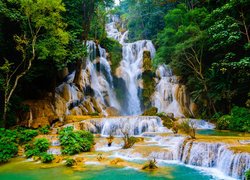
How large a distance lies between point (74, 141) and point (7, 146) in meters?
3.03

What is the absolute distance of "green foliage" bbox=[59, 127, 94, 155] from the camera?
39.3ft

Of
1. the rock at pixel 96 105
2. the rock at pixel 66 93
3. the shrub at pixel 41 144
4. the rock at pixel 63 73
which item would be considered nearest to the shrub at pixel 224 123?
the rock at pixel 96 105

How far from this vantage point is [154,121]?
16.8 meters

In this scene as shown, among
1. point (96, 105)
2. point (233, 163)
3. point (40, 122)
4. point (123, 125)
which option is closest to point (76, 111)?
point (96, 105)

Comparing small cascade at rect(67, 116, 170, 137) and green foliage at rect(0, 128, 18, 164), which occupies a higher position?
small cascade at rect(67, 116, 170, 137)

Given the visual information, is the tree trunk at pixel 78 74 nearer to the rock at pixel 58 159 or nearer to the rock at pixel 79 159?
the rock at pixel 58 159

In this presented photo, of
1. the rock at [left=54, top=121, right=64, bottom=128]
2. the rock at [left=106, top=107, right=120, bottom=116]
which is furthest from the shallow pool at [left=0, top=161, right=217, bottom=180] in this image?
the rock at [left=106, top=107, right=120, bottom=116]

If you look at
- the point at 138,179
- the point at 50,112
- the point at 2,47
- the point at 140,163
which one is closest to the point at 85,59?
the point at 50,112

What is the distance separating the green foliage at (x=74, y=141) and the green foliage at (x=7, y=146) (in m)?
2.19

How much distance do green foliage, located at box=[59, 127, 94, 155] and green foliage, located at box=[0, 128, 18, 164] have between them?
219 centimetres

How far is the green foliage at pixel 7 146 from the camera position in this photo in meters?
11.4

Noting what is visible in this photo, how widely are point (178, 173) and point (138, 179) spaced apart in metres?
1.52

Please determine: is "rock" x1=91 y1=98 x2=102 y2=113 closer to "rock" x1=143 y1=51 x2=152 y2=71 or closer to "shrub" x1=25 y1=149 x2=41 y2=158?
"rock" x1=143 y1=51 x2=152 y2=71

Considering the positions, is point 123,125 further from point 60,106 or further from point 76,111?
point 60,106
